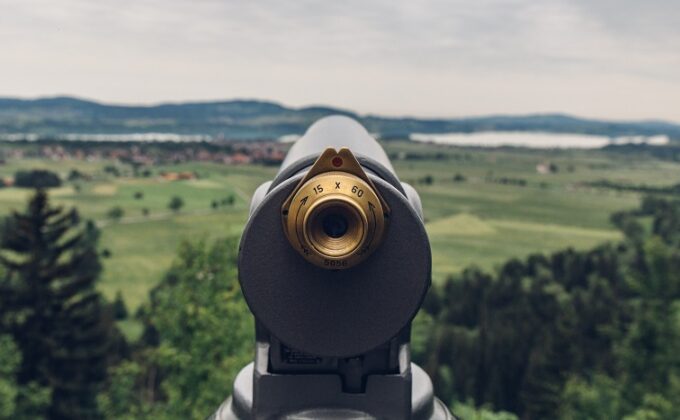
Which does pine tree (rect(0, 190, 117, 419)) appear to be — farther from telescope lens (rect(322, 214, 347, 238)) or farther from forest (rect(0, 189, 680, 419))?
telescope lens (rect(322, 214, 347, 238))

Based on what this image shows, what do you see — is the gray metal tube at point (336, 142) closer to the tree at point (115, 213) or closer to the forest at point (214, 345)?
the forest at point (214, 345)

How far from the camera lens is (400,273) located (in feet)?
8.75

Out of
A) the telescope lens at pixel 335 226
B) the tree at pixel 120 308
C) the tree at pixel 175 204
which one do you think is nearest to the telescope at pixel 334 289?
the telescope lens at pixel 335 226

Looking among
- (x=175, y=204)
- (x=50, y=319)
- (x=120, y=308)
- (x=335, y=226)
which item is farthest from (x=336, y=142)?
(x=175, y=204)

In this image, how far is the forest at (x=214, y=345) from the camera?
24516mm

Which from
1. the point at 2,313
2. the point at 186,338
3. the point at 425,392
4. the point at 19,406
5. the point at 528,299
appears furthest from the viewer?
the point at 528,299

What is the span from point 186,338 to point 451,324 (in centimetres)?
5053

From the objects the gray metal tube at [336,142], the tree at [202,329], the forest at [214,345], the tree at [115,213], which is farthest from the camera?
the tree at [115,213]

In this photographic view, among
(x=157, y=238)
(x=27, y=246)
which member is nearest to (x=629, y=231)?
(x=157, y=238)

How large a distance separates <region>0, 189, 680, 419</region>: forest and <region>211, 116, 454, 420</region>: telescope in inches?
Answer: 234

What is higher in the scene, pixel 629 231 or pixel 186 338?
pixel 186 338

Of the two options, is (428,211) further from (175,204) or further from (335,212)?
(335,212)

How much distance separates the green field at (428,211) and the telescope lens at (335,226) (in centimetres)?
8881

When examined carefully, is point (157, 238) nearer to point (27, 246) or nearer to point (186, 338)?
point (27, 246)
